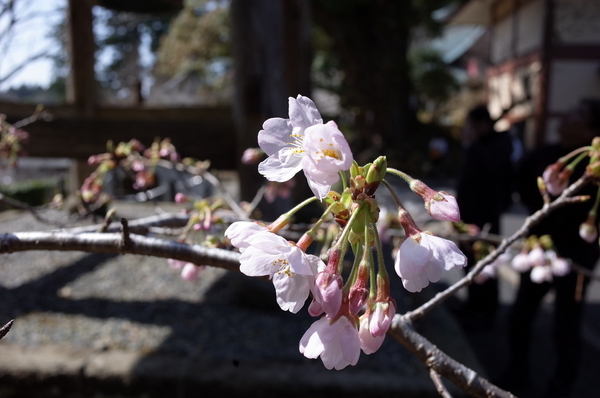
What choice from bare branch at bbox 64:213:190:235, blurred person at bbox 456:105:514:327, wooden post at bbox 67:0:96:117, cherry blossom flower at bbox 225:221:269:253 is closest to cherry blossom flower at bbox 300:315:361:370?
cherry blossom flower at bbox 225:221:269:253

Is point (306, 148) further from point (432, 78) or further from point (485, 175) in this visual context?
point (432, 78)

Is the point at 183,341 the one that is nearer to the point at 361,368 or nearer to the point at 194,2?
the point at 361,368

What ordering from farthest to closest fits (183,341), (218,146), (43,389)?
(218,146), (183,341), (43,389)

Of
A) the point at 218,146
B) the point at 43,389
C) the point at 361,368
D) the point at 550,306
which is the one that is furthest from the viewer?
the point at 550,306

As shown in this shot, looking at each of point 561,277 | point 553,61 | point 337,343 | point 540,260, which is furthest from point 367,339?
point 553,61

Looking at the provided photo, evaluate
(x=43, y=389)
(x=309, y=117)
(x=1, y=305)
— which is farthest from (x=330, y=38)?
(x=309, y=117)

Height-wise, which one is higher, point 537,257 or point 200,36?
point 200,36

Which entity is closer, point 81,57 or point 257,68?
point 257,68
